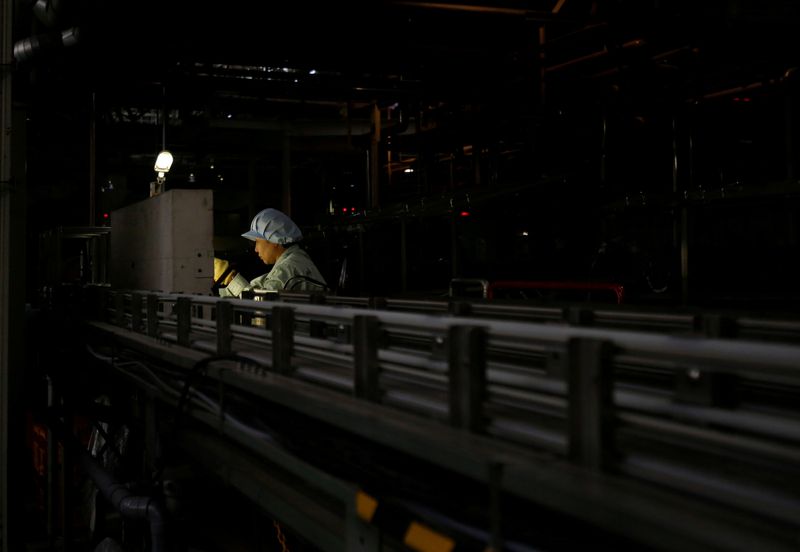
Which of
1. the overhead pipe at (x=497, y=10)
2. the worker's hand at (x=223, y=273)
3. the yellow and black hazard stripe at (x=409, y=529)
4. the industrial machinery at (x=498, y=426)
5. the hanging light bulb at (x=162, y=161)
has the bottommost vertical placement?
the yellow and black hazard stripe at (x=409, y=529)

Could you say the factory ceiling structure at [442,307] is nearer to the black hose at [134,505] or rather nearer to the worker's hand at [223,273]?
the black hose at [134,505]

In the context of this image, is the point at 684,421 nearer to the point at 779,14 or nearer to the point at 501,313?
the point at 501,313

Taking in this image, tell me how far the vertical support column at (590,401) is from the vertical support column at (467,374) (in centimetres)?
31

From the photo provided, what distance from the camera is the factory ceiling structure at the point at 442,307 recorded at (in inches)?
59.5

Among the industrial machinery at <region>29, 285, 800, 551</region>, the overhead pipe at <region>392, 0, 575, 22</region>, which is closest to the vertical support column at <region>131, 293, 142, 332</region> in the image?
the industrial machinery at <region>29, 285, 800, 551</region>

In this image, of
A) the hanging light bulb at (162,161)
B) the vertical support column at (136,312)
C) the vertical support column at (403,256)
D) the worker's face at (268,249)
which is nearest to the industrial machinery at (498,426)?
the vertical support column at (136,312)

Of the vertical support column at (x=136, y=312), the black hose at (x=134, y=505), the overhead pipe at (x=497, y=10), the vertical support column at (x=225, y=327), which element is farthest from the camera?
the overhead pipe at (x=497, y=10)

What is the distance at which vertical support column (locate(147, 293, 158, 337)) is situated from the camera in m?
4.22

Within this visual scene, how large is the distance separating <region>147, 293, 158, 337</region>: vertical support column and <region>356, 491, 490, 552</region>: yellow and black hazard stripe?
2443 millimetres

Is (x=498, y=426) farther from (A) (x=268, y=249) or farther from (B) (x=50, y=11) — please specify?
(B) (x=50, y=11)

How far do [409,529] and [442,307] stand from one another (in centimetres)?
159

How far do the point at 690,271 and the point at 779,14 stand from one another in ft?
6.20

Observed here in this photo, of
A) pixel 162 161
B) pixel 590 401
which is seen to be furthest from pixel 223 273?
pixel 590 401

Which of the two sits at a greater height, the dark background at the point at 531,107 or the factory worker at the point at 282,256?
the dark background at the point at 531,107
